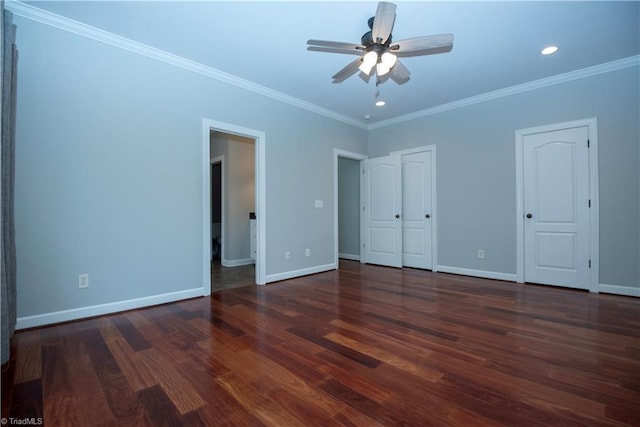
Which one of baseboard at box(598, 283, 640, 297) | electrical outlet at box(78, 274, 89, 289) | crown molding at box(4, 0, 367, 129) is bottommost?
baseboard at box(598, 283, 640, 297)

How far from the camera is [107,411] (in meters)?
1.39

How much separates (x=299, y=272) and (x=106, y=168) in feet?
9.12

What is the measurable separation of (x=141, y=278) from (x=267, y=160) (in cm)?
211

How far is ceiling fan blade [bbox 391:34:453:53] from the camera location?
2.18m

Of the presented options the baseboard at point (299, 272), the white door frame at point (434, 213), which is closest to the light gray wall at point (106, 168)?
the baseboard at point (299, 272)

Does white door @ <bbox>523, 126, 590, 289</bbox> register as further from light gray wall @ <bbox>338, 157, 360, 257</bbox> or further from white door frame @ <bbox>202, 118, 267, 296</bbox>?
white door frame @ <bbox>202, 118, 267, 296</bbox>

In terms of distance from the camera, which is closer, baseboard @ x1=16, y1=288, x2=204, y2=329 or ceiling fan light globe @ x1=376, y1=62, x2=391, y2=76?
baseboard @ x1=16, y1=288, x2=204, y2=329

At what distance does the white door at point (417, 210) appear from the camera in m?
4.83

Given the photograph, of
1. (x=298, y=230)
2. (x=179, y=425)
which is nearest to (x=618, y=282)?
(x=298, y=230)

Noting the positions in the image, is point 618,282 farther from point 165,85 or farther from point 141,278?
point 165,85

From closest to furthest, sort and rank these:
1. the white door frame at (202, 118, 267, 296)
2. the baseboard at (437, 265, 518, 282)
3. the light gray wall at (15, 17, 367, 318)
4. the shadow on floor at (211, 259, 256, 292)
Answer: the light gray wall at (15, 17, 367, 318), the white door frame at (202, 118, 267, 296), the shadow on floor at (211, 259, 256, 292), the baseboard at (437, 265, 518, 282)

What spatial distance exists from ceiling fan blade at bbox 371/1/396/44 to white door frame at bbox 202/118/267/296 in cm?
210

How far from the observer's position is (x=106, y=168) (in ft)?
8.79

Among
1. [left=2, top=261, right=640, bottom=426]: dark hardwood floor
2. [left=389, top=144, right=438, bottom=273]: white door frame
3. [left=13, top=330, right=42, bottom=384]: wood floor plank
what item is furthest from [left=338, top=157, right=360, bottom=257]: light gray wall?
[left=13, top=330, right=42, bottom=384]: wood floor plank
